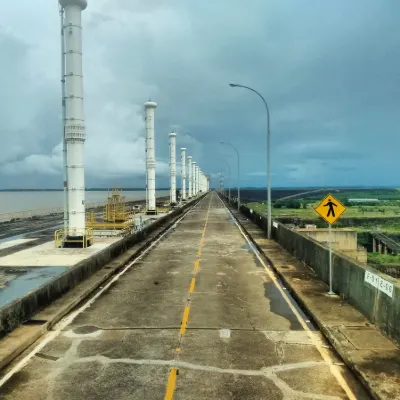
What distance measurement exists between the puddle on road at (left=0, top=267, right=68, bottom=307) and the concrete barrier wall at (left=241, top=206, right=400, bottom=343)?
10.5 metres

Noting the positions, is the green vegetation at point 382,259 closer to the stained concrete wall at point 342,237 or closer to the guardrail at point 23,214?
the stained concrete wall at point 342,237

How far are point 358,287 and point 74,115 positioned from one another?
Answer: 65.4 feet

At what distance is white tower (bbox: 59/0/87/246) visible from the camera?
25.5 m

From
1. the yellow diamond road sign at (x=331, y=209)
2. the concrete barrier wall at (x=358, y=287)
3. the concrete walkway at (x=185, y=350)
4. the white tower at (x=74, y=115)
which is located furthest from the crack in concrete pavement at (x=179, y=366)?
the white tower at (x=74, y=115)

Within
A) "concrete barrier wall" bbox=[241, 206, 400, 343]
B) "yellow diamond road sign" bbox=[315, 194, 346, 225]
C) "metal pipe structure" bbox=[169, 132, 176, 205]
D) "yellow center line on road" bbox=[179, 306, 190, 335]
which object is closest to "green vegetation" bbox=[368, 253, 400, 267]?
"metal pipe structure" bbox=[169, 132, 176, 205]

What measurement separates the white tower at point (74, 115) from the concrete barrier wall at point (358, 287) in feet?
46.4

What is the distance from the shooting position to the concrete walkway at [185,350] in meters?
7.59

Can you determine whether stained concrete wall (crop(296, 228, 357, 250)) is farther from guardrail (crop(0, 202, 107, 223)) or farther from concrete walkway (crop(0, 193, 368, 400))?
guardrail (crop(0, 202, 107, 223))

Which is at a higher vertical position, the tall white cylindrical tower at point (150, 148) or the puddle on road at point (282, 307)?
the tall white cylindrical tower at point (150, 148)

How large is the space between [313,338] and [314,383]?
2521mm

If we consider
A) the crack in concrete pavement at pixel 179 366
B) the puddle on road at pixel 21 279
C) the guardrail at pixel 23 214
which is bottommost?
the crack in concrete pavement at pixel 179 366

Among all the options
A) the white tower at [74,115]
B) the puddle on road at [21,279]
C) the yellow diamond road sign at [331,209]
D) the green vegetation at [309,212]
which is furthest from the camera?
the green vegetation at [309,212]

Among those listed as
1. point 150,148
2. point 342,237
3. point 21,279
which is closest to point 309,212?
point 150,148

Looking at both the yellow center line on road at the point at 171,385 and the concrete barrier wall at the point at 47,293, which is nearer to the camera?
the yellow center line on road at the point at 171,385
